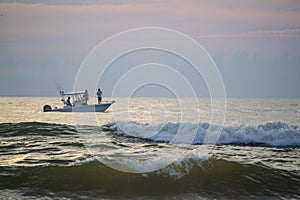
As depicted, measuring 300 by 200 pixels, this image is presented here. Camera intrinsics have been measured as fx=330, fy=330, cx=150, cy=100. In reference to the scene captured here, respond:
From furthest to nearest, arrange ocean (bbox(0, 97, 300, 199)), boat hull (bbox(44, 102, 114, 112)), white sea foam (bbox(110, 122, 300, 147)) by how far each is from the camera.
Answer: boat hull (bbox(44, 102, 114, 112)) → white sea foam (bbox(110, 122, 300, 147)) → ocean (bbox(0, 97, 300, 199))

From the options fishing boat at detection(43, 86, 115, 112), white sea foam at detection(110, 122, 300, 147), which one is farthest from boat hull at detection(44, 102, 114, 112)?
white sea foam at detection(110, 122, 300, 147)

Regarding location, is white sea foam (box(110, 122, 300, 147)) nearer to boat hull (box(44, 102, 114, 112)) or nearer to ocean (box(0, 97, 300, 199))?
ocean (box(0, 97, 300, 199))

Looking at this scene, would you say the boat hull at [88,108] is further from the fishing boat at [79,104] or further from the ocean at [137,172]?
the ocean at [137,172]

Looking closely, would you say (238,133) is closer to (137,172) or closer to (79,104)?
(137,172)

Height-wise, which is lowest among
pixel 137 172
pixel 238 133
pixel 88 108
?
pixel 137 172

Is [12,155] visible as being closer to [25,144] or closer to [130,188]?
[25,144]

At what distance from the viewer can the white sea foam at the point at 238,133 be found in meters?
19.5

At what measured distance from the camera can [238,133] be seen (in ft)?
67.3

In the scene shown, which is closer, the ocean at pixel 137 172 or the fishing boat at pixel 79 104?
the ocean at pixel 137 172

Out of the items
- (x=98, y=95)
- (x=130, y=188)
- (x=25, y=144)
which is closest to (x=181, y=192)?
(x=130, y=188)

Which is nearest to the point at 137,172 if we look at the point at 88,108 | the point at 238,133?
the point at 238,133

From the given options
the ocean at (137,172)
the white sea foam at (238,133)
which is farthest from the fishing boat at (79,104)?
the ocean at (137,172)

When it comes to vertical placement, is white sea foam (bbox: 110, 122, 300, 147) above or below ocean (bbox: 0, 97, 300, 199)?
above

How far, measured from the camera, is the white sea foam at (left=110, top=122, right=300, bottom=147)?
19453 millimetres
